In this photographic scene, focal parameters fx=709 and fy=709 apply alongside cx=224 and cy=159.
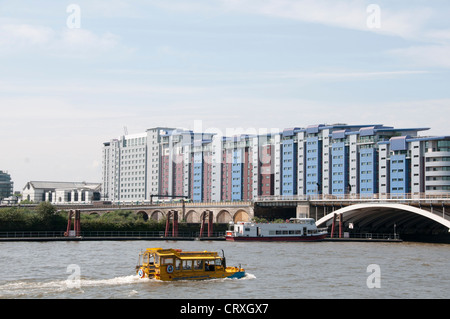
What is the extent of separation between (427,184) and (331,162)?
1003 inches

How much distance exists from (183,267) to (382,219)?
8197cm

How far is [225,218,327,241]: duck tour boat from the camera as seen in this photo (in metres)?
110

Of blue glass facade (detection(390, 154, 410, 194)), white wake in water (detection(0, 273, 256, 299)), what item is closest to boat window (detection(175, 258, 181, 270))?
white wake in water (detection(0, 273, 256, 299))

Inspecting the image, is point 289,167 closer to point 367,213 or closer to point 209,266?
point 367,213

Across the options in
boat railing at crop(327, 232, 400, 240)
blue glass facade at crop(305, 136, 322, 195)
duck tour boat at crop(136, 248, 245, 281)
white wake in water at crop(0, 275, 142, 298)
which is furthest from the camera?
blue glass facade at crop(305, 136, 322, 195)

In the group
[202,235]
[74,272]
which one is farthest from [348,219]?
[74,272]

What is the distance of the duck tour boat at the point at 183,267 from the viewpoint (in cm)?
5097

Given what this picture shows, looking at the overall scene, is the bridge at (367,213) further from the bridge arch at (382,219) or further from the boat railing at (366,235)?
the boat railing at (366,235)

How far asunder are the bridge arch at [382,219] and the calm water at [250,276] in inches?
1338

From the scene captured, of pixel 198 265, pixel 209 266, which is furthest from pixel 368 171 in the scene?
pixel 198 265

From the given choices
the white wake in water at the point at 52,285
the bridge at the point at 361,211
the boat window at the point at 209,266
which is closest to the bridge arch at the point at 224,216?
the bridge at the point at 361,211

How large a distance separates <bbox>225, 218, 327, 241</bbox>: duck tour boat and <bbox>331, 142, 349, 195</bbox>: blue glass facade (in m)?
40.9

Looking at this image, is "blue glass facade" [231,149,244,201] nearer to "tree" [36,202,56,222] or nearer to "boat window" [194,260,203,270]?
"tree" [36,202,56,222]

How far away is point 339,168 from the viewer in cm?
15262
